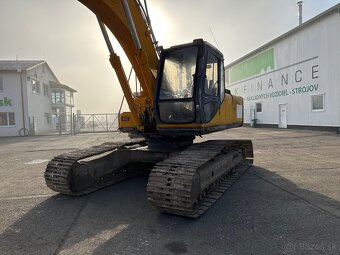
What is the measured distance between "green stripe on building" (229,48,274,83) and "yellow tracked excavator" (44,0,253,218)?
22351 mm

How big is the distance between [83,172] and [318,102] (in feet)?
64.5

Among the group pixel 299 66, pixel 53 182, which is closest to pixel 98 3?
pixel 53 182

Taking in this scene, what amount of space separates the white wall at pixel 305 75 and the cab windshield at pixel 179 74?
1678 centimetres

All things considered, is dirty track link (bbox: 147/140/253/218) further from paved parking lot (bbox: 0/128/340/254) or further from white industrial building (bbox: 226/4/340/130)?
white industrial building (bbox: 226/4/340/130)

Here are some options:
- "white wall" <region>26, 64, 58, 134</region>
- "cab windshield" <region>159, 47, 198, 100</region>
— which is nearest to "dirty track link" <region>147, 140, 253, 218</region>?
"cab windshield" <region>159, 47, 198, 100</region>

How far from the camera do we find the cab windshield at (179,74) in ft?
19.4

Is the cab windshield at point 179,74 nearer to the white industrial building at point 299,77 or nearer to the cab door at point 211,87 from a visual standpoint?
the cab door at point 211,87

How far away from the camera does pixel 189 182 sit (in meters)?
4.36

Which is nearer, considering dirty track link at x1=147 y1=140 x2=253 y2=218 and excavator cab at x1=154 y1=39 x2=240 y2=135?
dirty track link at x1=147 y1=140 x2=253 y2=218

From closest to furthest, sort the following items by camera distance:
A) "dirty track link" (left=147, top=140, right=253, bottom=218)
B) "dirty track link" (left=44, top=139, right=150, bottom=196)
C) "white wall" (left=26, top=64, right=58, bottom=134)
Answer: "dirty track link" (left=147, top=140, right=253, bottom=218) < "dirty track link" (left=44, top=139, right=150, bottom=196) < "white wall" (left=26, top=64, right=58, bottom=134)

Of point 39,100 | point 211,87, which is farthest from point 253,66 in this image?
point 211,87

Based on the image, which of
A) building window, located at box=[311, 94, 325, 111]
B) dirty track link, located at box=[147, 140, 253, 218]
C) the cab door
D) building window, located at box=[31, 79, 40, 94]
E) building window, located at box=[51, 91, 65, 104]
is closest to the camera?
dirty track link, located at box=[147, 140, 253, 218]

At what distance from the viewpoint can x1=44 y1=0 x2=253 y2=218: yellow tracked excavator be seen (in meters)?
4.91

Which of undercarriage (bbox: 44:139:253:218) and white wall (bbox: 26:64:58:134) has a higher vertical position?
white wall (bbox: 26:64:58:134)
